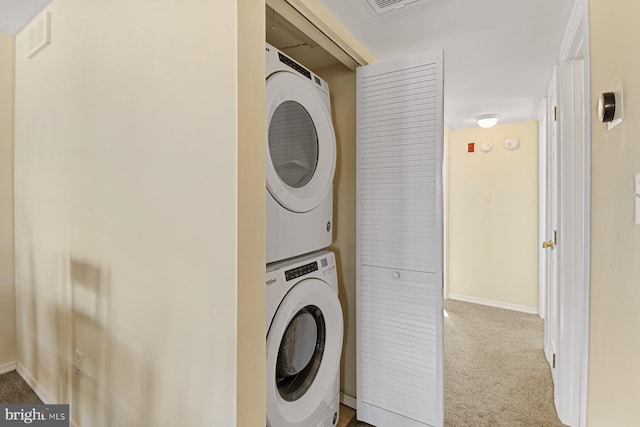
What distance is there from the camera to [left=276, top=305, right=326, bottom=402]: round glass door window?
4.79 feet

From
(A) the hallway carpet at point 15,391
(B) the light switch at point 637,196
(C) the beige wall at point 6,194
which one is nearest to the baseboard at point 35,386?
(A) the hallway carpet at point 15,391

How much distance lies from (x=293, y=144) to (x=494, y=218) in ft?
10.5

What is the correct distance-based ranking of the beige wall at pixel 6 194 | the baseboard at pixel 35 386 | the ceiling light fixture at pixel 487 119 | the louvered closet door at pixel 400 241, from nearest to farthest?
the louvered closet door at pixel 400 241, the baseboard at pixel 35 386, the beige wall at pixel 6 194, the ceiling light fixture at pixel 487 119

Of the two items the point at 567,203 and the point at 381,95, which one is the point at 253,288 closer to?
the point at 381,95

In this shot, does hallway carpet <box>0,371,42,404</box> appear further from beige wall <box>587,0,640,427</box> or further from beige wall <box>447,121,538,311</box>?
beige wall <box>447,121,538,311</box>

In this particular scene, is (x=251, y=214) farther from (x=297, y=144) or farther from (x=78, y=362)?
(x=78, y=362)

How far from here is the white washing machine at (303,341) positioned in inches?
48.2

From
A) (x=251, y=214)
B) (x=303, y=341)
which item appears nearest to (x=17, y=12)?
(x=251, y=214)

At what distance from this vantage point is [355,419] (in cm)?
180

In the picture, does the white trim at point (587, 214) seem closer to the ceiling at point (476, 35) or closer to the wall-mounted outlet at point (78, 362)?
the ceiling at point (476, 35)

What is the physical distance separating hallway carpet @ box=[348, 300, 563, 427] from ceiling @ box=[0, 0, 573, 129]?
2.14 metres

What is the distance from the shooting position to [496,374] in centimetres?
226

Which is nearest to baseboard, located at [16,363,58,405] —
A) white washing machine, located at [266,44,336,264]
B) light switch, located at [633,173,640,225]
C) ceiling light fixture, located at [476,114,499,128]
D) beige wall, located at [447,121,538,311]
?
white washing machine, located at [266,44,336,264]

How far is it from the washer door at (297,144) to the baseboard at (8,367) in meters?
2.37
